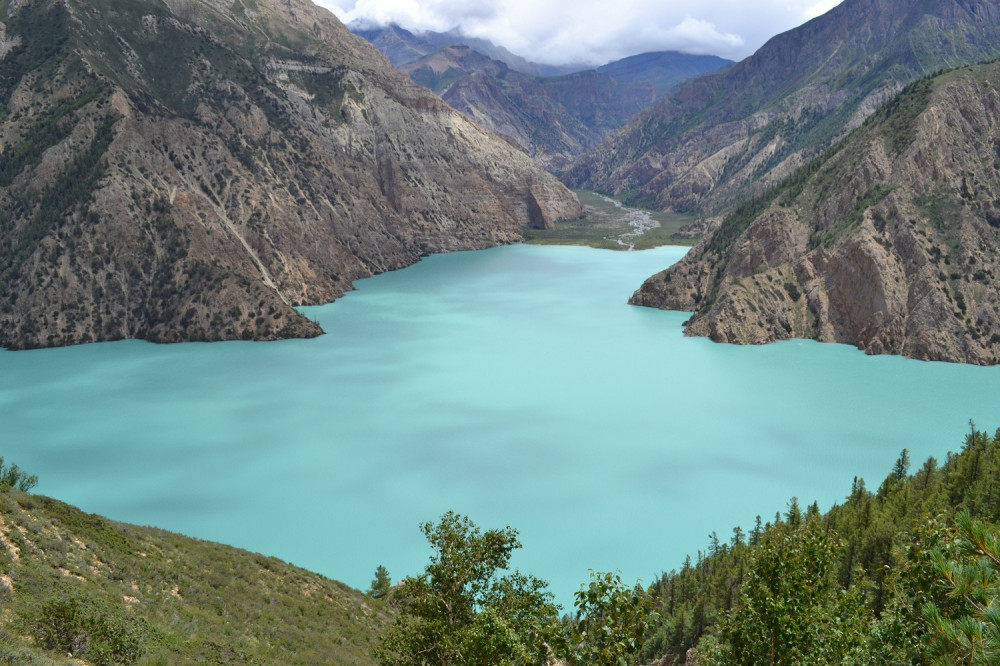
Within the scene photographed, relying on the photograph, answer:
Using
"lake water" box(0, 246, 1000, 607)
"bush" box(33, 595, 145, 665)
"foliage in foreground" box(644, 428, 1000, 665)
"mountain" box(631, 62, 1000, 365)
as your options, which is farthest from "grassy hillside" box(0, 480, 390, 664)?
"mountain" box(631, 62, 1000, 365)

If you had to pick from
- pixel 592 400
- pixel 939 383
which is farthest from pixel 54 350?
pixel 939 383

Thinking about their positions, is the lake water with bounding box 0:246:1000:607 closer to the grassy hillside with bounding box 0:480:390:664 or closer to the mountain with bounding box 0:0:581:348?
the mountain with bounding box 0:0:581:348

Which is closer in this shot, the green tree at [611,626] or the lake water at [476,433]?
the green tree at [611,626]

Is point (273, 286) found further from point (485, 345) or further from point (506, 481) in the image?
point (506, 481)

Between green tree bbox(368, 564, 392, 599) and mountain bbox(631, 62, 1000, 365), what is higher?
mountain bbox(631, 62, 1000, 365)

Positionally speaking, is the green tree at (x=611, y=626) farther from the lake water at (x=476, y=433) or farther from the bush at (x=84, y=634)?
the lake water at (x=476, y=433)

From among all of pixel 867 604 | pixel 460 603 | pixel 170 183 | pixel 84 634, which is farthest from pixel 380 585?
pixel 170 183

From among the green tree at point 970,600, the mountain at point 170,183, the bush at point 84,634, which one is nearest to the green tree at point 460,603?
the bush at point 84,634
